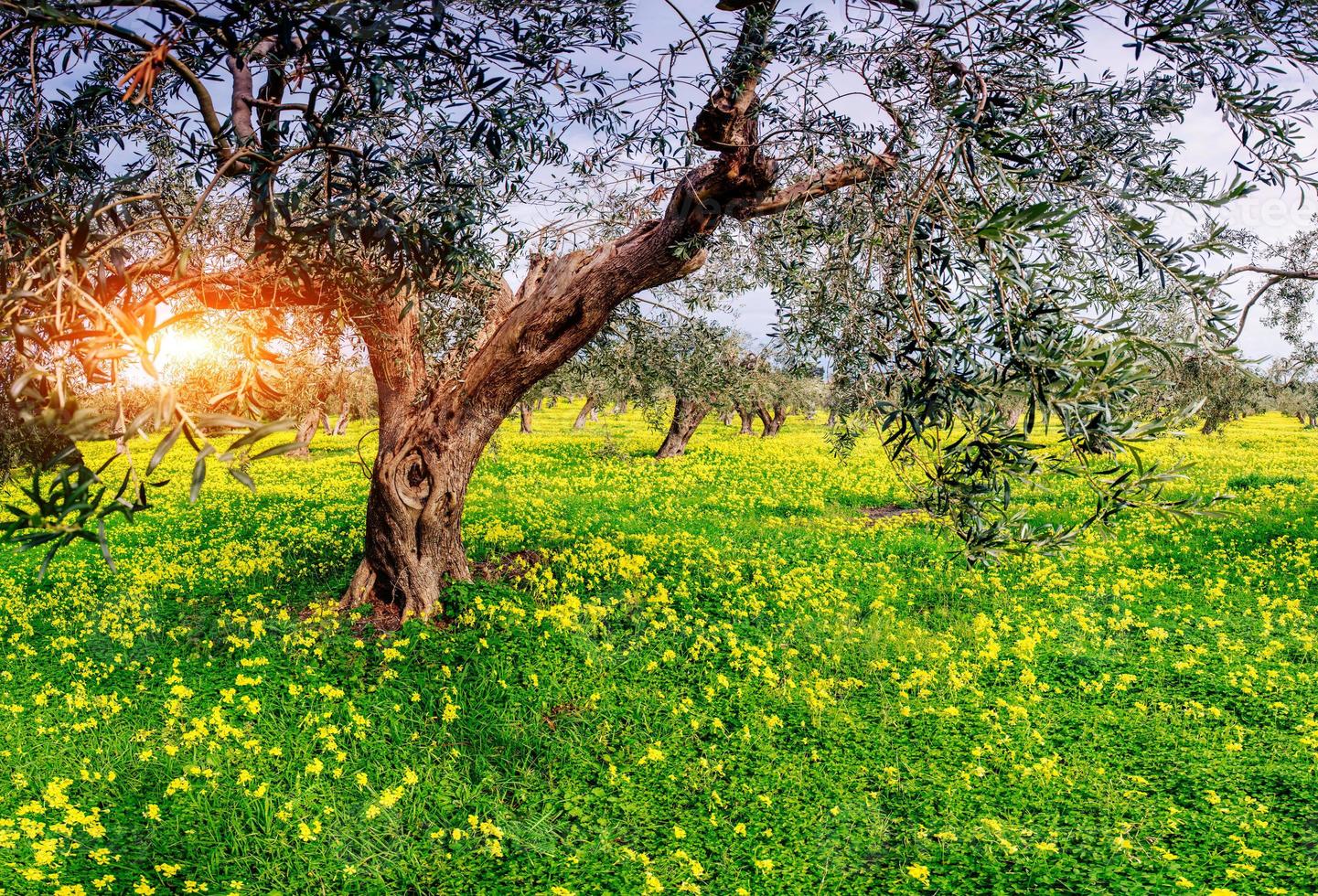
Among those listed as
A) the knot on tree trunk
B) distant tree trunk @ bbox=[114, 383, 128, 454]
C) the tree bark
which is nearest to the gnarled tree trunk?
the knot on tree trunk

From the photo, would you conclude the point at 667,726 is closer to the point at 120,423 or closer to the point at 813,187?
the point at 813,187

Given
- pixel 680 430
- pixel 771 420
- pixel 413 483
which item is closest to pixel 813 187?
pixel 413 483

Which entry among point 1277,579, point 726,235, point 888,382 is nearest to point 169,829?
point 888,382

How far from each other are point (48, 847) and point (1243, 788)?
1005 centimetres

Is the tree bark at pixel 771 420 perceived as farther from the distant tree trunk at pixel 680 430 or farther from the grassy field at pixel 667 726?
the grassy field at pixel 667 726

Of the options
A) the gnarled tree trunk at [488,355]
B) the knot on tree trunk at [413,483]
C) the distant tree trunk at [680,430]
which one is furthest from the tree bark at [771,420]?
the knot on tree trunk at [413,483]

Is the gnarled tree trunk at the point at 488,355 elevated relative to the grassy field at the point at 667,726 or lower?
elevated

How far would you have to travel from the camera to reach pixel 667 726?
8203 millimetres

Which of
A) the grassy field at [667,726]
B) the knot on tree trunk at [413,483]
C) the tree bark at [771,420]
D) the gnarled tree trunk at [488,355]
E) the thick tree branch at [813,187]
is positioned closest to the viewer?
the grassy field at [667,726]

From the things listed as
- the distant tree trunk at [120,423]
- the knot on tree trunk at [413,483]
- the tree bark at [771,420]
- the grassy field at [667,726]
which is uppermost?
the tree bark at [771,420]

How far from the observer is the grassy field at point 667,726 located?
621 centimetres

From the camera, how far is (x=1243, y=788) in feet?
24.0

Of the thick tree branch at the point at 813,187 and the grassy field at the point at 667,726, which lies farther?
the thick tree branch at the point at 813,187

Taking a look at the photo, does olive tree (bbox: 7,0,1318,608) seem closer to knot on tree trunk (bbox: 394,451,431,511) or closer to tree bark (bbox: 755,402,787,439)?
knot on tree trunk (bbox: 394,451,431,511)
